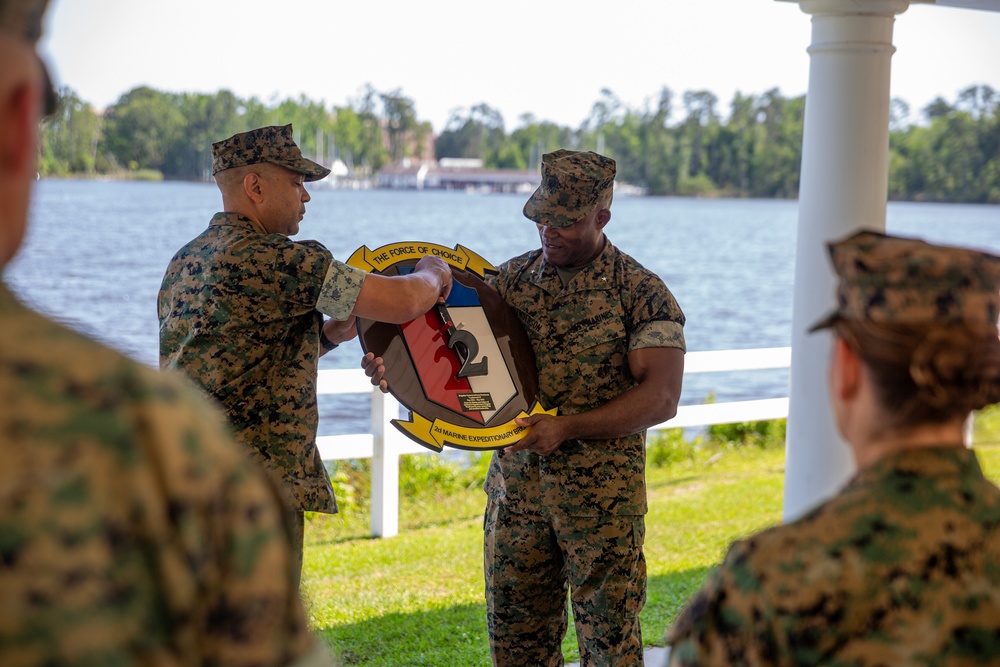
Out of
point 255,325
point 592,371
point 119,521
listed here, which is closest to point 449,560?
point 592,371

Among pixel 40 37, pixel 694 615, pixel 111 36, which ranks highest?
pixel 111 36

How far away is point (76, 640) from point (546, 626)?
9.18ft

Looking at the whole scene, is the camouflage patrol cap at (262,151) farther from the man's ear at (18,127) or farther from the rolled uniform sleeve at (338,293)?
the man's ear at (18,127)

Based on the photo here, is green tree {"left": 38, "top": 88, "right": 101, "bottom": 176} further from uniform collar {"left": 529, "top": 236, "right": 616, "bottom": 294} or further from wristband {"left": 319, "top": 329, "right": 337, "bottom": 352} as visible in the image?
uniform collar {"left": 529, "top": 236, "right": 616, "bottom": 294}

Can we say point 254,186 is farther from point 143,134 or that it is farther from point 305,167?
point 143,134

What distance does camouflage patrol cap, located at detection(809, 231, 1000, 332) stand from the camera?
1533 mm

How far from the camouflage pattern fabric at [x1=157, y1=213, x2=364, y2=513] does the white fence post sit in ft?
10.6

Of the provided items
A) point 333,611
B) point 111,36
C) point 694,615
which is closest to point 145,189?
point 111,36

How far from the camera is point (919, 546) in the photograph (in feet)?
4.96

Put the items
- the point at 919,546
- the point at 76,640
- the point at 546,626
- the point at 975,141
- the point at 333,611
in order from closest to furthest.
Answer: the point at 76,640 → the point at 919,546 → the point at 546,626 → the point at 333,611 → the point at 975,141

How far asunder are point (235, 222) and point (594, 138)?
54.5 m

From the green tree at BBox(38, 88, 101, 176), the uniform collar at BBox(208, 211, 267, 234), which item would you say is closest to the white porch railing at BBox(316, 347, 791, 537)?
the uniform collar at BBox(208, 211, 267, 234)

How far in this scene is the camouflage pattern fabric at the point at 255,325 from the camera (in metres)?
3.12

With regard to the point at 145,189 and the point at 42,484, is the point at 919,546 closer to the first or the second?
the point at 42,484
